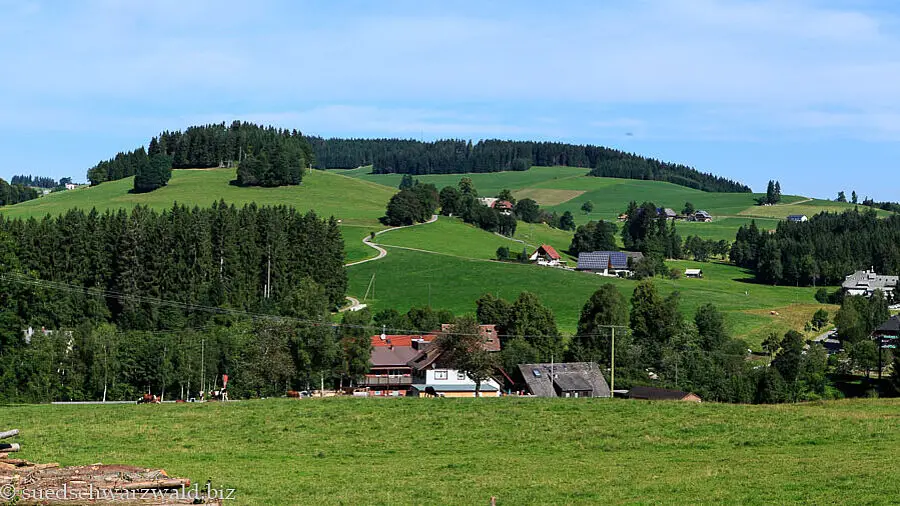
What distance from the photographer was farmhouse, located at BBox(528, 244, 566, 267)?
174975 mm

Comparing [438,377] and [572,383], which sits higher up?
[572,383]

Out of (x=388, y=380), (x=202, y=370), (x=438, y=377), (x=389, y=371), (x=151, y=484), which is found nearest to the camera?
(x=151, y=484)

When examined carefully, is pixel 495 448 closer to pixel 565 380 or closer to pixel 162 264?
pixel 565 380

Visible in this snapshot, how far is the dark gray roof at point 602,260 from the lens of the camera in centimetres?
17600

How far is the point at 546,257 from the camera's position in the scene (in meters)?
177

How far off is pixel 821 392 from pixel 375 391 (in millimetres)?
41242

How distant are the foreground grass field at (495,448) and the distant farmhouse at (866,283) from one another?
12630 cm

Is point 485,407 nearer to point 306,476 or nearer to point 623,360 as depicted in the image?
point 306,476

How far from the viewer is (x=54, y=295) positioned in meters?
98.1

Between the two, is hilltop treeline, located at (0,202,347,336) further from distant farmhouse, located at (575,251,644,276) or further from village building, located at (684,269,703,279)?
village building, located at (684,269,703,279)

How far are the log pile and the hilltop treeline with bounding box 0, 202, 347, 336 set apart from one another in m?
74.9

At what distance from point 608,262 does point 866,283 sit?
4411 centimetres

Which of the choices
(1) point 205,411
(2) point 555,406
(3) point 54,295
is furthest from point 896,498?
(3) point 54,295

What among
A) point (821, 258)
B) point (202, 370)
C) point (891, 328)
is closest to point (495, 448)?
point (202, 370)
